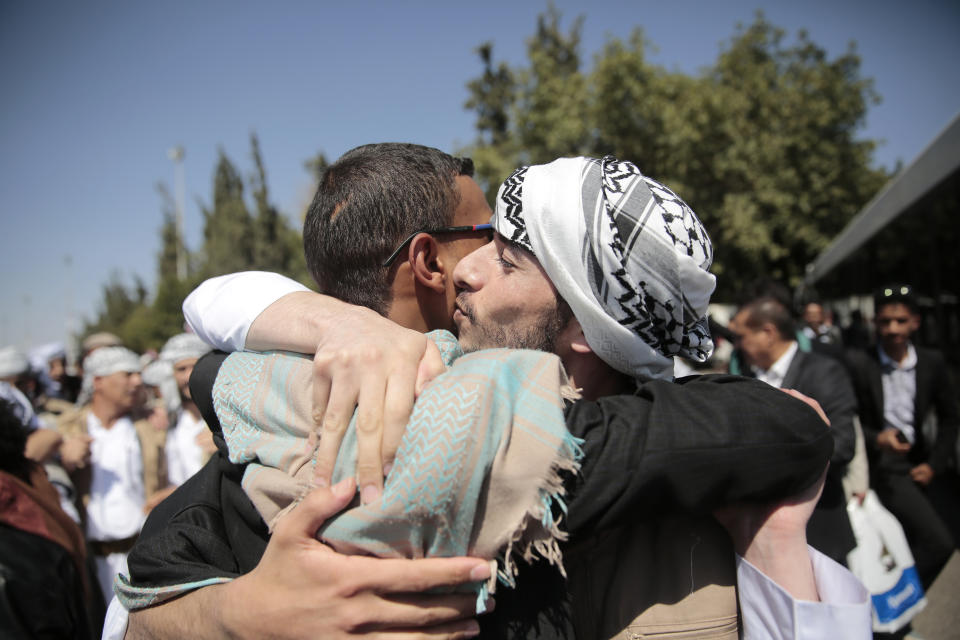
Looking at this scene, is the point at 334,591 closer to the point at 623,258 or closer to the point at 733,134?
the point at 623,258

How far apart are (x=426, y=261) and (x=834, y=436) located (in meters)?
2.67

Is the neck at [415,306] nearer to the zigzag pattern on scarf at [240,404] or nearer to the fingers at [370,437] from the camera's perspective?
the zigzag pattern on scarf at [240,404]

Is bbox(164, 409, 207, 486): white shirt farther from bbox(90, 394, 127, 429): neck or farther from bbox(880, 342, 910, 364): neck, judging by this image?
bbox(880, 342, 910, 364): neck

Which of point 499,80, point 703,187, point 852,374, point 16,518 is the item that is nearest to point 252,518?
point 16,518

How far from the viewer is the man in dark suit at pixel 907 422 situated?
4586 mm

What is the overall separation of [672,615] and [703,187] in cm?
1990

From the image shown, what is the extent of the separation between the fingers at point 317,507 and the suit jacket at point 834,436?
2.66 metres

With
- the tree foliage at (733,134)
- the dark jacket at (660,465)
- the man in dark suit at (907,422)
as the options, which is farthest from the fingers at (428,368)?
the tree foliage at (733,134)

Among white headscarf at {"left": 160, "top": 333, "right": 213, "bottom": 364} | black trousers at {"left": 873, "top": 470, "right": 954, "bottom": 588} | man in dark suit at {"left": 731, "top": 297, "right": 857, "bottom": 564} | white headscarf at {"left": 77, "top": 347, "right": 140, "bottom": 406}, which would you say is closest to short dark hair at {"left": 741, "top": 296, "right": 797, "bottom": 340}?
man in dark suit at {"left": 731, "top": 297, "right": 857, "bottom": 564}

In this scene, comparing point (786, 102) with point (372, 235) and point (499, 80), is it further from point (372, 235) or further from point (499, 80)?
point (372, 235)

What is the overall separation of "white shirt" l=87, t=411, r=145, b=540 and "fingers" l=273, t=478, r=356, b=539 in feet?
13.7

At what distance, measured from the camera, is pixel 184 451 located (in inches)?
193

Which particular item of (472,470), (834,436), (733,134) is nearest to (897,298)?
(834,436)

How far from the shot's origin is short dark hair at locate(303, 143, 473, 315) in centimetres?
155
